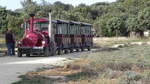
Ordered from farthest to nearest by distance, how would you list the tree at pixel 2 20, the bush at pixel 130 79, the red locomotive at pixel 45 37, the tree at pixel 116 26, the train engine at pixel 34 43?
the tree at pixel 116 26 < the tree at pixel 2 20 < the red locomotive at pixel 45 37 < the train engine at pixel 34 43 < the bush at pixel 130 79

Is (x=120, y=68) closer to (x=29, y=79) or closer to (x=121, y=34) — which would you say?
(x=29, y=79)

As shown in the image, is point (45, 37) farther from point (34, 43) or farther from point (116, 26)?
point (116, 26)

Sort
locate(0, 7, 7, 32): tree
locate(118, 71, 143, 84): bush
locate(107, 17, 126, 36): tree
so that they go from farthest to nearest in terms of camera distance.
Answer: locate(107, 17, 126, 36): tree → locate(0, 7, 7, 32): tree → locate(118, 71, 143, 84): bush

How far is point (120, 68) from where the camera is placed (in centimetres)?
1858

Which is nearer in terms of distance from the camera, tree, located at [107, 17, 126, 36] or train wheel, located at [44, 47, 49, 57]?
train wheel, located at [44, 47, 49, 57]

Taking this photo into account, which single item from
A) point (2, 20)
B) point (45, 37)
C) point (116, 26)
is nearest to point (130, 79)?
point (45, 37)

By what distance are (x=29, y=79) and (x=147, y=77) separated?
14.0 feet

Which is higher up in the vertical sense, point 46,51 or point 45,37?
point 45,37

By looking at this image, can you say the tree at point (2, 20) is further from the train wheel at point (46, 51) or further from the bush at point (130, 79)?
the bush at point (130, 79)

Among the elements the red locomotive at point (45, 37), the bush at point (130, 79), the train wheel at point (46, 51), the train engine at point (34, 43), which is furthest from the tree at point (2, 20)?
the bush at point (130, 79)

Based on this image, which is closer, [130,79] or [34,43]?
[130,79]

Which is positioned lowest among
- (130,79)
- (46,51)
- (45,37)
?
(46,51)

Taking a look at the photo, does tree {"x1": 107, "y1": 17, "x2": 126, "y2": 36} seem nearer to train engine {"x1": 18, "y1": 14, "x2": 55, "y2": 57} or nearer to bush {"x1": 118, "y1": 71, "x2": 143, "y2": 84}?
train engine {"x1": 18, "y1": 14, "x2": 55, "y2": 57}

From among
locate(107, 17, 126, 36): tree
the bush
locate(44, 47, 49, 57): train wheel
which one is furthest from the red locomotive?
locate(107, 17, 126, 36): tree
